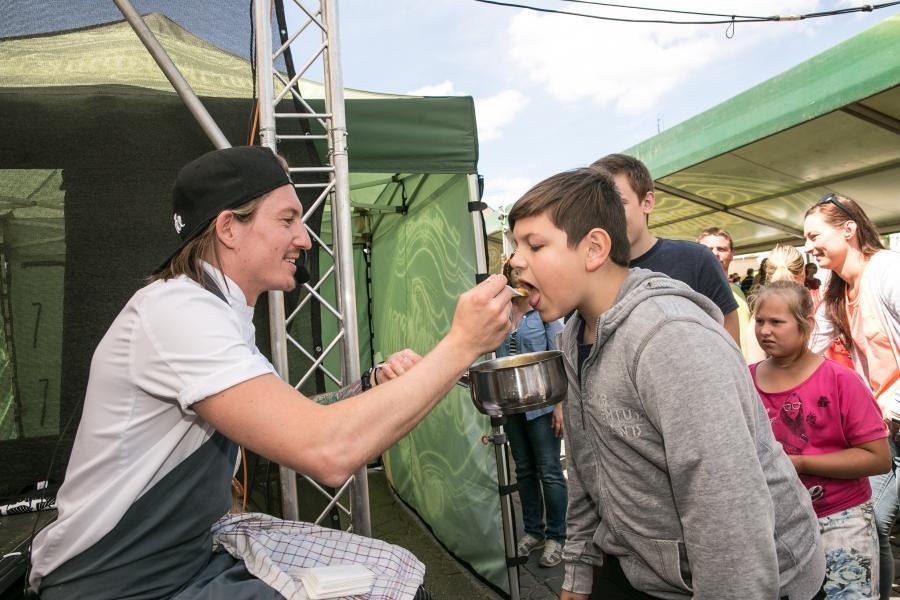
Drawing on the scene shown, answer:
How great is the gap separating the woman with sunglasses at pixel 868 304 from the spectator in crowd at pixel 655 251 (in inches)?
30.7

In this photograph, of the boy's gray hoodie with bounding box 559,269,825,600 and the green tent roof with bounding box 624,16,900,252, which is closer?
the boy's gray hoodie with bounding box 559,269,825,600

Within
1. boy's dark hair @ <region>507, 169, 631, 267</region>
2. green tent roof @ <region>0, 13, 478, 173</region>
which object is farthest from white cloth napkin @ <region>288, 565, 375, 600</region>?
green tent roof @ <region>0, 13, 478, 173</region>

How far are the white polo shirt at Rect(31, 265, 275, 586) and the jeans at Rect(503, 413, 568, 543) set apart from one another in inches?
136

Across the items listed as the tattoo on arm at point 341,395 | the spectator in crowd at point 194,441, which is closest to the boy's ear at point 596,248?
the spectator in crowd at point 194,441

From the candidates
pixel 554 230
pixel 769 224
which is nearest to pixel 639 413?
pixel 554 230

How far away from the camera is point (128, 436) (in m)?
1.36

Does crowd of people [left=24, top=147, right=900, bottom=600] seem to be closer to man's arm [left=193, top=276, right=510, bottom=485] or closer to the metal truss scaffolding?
man's arm [left=193, top=276, right=510, bottom=485]

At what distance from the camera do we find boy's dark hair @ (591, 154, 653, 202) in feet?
8.75

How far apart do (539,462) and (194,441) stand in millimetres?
3504

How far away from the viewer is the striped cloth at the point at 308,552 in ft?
4.76

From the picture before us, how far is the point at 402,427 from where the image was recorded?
4.39ft

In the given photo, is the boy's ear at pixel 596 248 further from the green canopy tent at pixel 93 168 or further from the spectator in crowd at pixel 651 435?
the green canopy tent at pixel 93 168

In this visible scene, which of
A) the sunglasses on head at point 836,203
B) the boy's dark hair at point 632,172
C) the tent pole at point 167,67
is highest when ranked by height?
the tent pole at point 167,67

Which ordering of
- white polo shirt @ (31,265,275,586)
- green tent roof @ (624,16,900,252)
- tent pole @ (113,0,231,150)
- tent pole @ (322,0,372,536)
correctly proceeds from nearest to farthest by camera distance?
white polo shirt @ (31,265,275,586), tent pole @ (113,0,231,150), tent pole @ (322,0,372,536), green tent roof @ (624,16,900,252)
